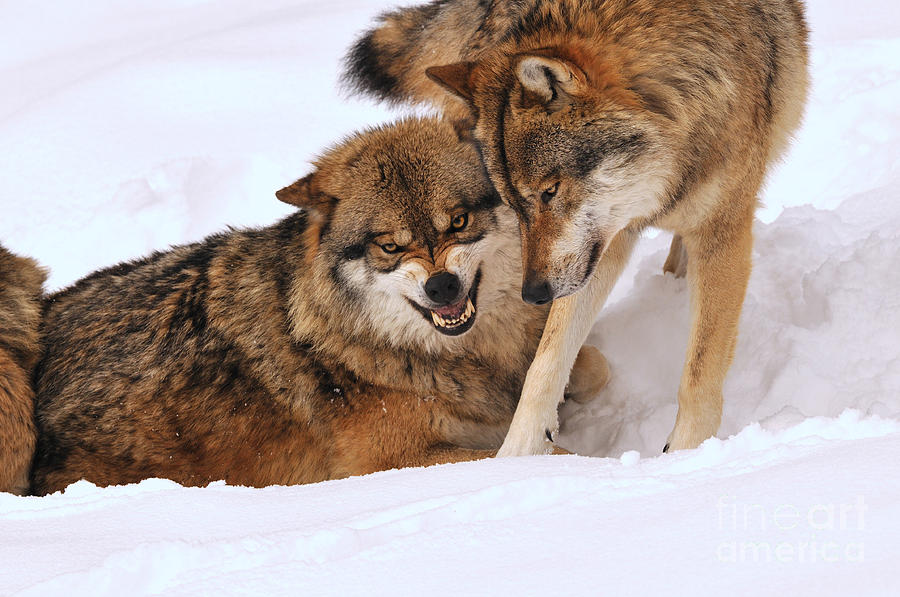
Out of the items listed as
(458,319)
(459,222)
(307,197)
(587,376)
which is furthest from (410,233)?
(587,376)

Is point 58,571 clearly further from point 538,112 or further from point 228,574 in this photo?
point 538,112

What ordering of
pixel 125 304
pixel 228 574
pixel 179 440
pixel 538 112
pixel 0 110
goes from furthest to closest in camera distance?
pixel 0 110 → pixel 125 304 → pixel 179 440 → pixel 538 112 → pixel 228 574

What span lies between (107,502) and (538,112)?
1867mm

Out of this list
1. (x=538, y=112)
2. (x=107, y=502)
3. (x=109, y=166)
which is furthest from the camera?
(x=109, y=166)

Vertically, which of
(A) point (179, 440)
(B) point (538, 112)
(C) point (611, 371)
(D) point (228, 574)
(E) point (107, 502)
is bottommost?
(C) point (611, 371)

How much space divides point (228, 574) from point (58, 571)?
16.2 inches

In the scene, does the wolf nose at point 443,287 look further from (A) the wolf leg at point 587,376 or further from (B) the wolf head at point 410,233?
(A) the wolf leg at point 587,376

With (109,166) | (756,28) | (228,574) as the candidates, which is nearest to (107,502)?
(228,574)

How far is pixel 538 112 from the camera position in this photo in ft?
10.9

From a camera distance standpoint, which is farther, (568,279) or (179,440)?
(179,440)

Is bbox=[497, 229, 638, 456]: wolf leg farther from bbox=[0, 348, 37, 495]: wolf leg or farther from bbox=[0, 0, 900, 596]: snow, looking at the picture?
bbox=[0, 348, 37, 495]: wolf leg

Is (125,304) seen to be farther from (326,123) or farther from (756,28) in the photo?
(326,123)

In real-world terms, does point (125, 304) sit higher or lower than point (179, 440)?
higher

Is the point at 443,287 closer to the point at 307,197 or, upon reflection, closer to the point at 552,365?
the point at 552,365
